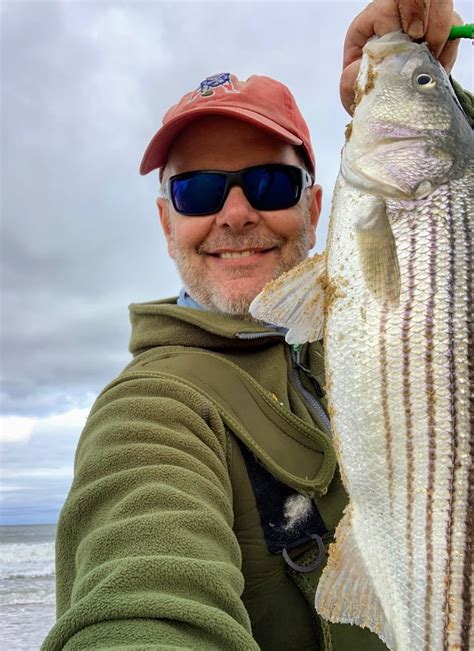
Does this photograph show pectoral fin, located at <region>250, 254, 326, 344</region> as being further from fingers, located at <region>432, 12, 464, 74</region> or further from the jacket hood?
fingers, located at <region>432, 12, 464, 74</region>

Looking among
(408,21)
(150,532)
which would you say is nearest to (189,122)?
(408,21)

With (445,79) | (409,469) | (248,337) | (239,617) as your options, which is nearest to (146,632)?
(239,617)

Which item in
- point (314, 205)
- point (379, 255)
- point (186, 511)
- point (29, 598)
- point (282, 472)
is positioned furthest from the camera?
point (29, 598)

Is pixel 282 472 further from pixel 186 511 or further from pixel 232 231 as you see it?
pixel 232 231

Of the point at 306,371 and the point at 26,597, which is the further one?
the point at 26,597

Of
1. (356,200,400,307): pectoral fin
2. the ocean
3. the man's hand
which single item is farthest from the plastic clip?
the ocean

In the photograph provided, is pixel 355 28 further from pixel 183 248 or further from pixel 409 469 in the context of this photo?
pixel 409 469

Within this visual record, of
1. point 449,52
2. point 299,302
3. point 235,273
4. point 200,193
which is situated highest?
point 449,52
